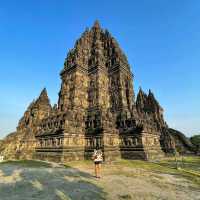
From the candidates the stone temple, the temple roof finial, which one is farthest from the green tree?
the temple roof finial

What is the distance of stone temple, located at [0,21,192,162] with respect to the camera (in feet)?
72.7

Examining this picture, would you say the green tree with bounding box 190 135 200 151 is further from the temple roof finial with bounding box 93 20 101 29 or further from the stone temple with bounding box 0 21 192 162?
the temple roof finial with bounding box 93 20 101 29

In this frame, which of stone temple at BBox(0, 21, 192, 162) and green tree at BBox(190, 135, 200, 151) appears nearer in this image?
stone temple at BBox(0, 21, 192, 162)

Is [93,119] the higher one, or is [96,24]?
[96,24]

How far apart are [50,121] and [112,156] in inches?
528

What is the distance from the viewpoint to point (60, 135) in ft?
70.6

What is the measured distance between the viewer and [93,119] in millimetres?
25141

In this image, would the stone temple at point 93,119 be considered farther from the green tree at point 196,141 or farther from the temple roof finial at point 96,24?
the green tree at point 196,141

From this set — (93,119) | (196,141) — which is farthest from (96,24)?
(196,141)

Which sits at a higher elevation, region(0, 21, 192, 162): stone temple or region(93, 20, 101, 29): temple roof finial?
region(93, 20, 101, 29): temple roof finial

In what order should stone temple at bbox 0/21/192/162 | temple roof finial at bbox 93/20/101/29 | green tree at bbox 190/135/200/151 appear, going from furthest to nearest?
temple roof finial at bbox 93/20/101/29 → green tree at bbox 190/135/200/151 → stone temple at bbox 0/21/192/162

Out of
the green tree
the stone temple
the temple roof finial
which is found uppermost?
the temple roof finial

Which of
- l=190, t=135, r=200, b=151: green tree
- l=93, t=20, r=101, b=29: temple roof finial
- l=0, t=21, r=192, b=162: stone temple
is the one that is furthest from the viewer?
l=93, t=20, r=101, b=29: temple roof finial

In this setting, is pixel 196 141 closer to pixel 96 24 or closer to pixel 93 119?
pixel 93 119
